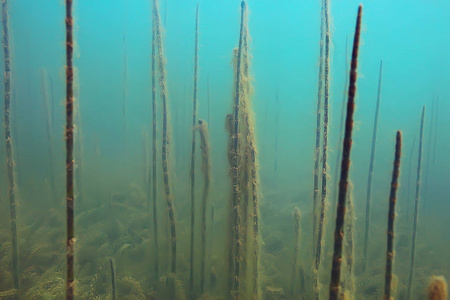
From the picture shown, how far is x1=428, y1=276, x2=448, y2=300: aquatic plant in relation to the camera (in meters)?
1.65

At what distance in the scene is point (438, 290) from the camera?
165 cm

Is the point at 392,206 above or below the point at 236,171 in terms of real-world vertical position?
above

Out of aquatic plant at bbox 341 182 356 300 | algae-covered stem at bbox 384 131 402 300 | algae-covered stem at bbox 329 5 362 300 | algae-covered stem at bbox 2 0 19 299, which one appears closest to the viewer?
algae-covered stem at bbox 329 5 362 300

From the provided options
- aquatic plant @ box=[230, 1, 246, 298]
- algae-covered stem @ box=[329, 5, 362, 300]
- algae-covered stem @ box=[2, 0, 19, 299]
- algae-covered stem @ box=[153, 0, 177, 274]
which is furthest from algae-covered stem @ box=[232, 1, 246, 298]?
algae-covered stem @ box=[2, 0, 19, 299]

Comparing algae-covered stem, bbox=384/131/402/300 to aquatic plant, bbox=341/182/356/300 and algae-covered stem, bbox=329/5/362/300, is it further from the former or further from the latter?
aquatic plant, bbox=341/182/356/300

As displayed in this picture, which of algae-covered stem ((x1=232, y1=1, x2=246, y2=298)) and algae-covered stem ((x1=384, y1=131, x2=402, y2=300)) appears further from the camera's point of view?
algae-covered stem ((x1=232, y1=1, x2=246, y2=298))

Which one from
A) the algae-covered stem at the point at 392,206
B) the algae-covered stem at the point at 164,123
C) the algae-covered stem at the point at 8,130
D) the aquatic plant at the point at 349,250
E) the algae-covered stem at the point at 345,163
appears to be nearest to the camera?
the algae-covered stem at the point at 345,163

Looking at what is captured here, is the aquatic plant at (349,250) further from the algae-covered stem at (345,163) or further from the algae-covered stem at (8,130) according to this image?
the algae-covered stem at (8,130)

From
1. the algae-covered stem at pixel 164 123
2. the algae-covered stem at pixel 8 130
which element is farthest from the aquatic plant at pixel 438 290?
the algae-covered stem at pixel 8 130

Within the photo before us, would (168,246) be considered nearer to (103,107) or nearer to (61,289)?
(61,289)

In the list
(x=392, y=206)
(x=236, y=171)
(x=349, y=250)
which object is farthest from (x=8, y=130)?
(x=349, y=250)

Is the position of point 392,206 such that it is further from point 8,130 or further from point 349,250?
point 8,130

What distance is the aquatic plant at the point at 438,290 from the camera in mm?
1653

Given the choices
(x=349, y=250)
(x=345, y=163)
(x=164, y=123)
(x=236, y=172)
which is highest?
(x=164, y=123)
